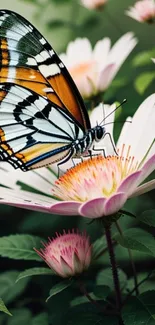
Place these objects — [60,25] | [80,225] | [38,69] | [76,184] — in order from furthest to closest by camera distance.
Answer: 1. [60,25]
2. [80,225]
3. [38,69]
4. [76,184]

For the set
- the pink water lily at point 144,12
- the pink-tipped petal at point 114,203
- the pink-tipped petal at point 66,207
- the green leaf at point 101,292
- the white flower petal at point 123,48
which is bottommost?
the green leaf at point 101,292

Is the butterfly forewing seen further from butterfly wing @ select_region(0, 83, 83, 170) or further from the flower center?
the flower center

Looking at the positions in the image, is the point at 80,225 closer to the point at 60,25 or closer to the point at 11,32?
the point at 11,32

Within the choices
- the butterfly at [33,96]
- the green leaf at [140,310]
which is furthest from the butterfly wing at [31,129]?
the green leaf at [140,310]

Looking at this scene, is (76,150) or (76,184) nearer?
(76,184)

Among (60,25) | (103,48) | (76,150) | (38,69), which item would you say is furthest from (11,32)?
(60,25)

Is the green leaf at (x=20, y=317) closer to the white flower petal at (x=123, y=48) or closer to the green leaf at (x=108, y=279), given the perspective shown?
the green leaf at (x=108, y=279)
